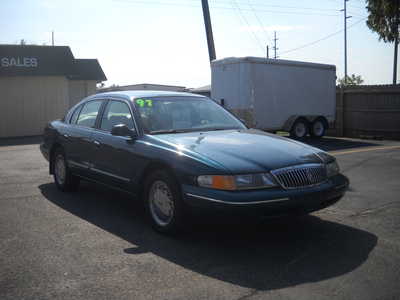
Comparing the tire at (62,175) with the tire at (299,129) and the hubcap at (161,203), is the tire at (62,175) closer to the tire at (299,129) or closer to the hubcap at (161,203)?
the hubcap at (161,203)

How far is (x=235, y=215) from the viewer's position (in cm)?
439

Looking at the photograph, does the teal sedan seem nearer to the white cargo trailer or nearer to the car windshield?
the car windshield

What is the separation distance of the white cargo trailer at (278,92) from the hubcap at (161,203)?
11.0 metres

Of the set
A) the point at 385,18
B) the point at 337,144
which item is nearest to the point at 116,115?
the point at 337,144

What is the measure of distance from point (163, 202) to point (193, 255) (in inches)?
31.8

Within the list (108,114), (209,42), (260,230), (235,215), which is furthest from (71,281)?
(209,42)

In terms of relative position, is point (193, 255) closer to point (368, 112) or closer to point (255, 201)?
point (255, 201)

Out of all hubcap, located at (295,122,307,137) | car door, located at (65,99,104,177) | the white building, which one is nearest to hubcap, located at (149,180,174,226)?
car door, located at (65,99,104,177)

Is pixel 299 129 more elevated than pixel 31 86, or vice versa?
pixel 31 86

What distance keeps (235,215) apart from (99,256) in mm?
1345

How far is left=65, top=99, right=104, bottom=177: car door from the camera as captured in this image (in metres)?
6.63

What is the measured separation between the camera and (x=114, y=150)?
596 cm

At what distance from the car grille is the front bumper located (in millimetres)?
66

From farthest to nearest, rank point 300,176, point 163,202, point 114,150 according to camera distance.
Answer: point 114,150 → point 163,202 → point 300,176
